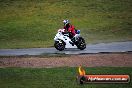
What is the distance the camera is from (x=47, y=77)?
65.8 ft

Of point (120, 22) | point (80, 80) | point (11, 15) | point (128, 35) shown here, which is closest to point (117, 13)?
point (120, 22)

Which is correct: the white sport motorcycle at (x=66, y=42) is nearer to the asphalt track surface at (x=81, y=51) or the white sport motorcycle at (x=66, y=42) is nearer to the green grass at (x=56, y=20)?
the asphalt track surface at (x=81, y=51)

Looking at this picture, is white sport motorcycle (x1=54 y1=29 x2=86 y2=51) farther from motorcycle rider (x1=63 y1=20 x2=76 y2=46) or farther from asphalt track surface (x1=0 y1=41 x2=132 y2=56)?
asphalt track surface (x1=0 y1=41 x2=132 y2=56)

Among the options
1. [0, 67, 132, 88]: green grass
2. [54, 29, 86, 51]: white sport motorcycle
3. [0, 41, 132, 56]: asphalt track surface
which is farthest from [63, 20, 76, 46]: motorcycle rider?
[0, 67, 132, 88]: green grass

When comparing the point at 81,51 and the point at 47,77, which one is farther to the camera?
the point at 81,51

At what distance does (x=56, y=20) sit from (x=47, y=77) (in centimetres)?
2534

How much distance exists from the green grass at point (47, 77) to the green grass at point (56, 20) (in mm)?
11439

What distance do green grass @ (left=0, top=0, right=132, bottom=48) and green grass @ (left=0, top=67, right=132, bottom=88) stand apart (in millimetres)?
11439

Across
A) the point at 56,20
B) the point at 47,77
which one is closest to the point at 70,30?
the point at 47,77

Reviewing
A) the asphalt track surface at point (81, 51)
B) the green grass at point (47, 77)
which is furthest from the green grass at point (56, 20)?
the green grass at point (47, 77)

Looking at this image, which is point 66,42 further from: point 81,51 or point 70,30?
point 81,51

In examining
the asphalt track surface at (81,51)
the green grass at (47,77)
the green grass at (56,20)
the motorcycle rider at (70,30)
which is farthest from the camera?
the green grass at (56,20)

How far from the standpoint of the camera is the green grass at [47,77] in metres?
18.5

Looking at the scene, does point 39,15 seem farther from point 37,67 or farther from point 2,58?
point 37,67
